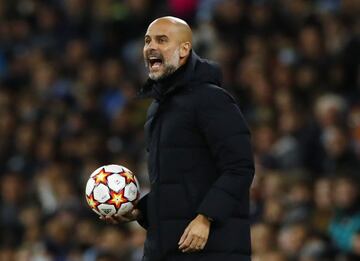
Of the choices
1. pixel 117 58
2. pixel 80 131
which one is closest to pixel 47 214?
pixel 80 131

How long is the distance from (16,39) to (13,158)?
2.54 meters

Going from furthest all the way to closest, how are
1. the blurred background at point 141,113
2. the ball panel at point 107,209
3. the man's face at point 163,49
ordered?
1. the blurred background at point 141,113
2. the ball panel at point 107,209
3. the man's face at point 163,49

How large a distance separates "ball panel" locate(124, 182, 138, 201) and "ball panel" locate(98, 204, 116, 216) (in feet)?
0.31

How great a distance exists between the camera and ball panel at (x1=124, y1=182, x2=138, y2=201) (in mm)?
5246

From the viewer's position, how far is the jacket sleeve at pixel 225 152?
4.79 metres

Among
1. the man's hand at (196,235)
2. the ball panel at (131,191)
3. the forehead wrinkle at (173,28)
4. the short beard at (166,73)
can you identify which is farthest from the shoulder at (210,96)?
the ball panel at (131,191)

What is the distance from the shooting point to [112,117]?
11953 millimetres

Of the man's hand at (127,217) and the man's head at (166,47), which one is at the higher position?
the man's head at (166,47)

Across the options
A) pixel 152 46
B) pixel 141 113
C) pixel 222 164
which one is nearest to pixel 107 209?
pixel 222 164

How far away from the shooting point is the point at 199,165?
493 cm

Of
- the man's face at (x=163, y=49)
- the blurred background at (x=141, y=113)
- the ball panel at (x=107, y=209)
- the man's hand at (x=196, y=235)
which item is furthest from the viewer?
the blurred background at (x=141, y=113)

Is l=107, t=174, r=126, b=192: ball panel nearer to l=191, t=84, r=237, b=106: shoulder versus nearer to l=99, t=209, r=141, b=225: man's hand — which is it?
l=99, t=209, r=141, b=225: man's hand

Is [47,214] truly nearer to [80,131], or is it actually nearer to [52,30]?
[80,131]

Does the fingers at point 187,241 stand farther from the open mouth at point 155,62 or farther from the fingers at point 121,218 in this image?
the open mouth at point 155,62
